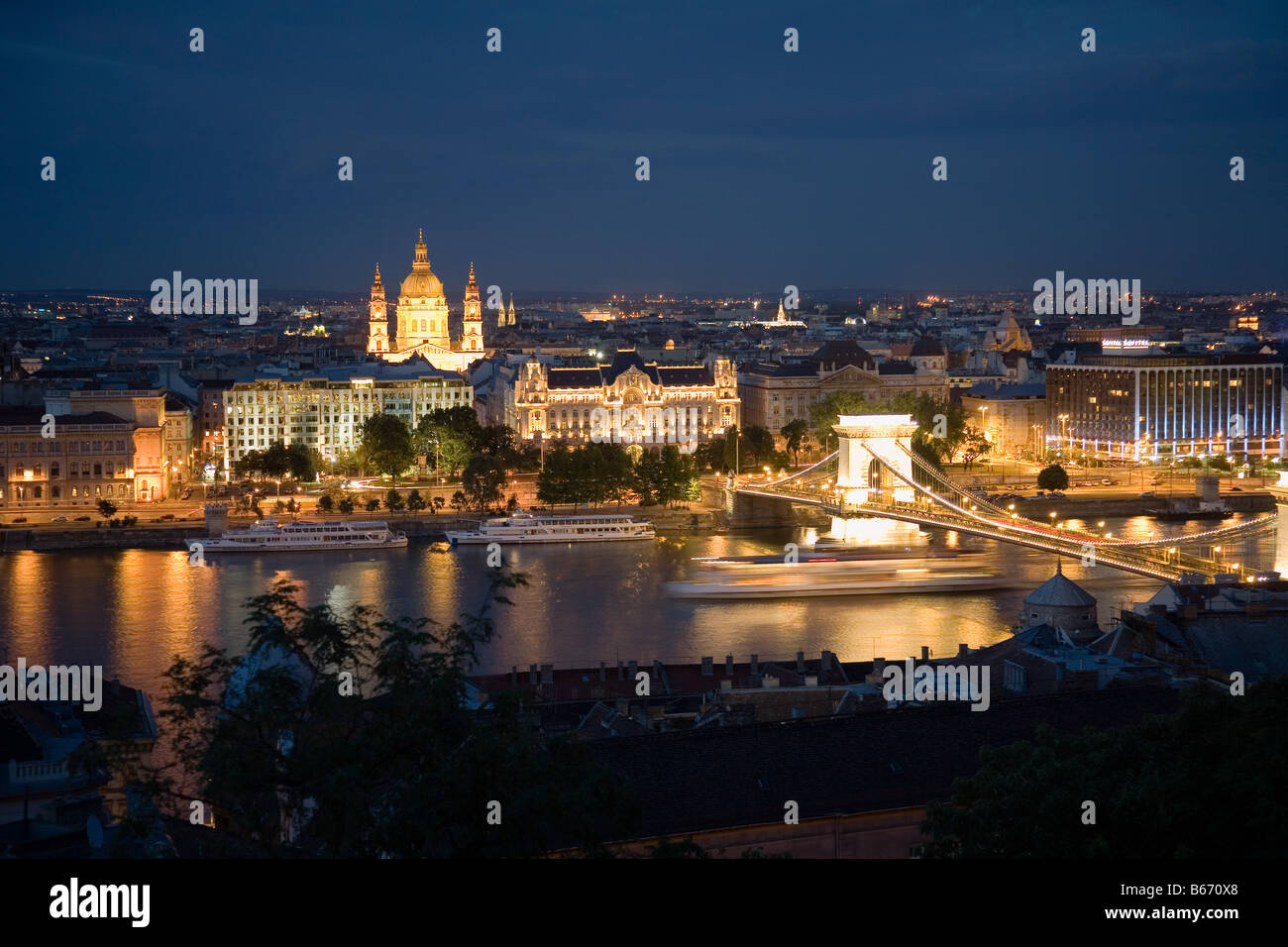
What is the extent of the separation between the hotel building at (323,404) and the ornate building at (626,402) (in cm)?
117

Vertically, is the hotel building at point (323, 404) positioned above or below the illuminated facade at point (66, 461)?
above

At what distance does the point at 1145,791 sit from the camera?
4.00 meters

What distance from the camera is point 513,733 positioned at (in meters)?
3.92

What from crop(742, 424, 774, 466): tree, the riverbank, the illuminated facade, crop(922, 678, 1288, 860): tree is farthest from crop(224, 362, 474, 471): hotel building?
crop(922, 678, 1288, 860): tree

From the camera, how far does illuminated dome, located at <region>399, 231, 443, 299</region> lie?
3831 cm

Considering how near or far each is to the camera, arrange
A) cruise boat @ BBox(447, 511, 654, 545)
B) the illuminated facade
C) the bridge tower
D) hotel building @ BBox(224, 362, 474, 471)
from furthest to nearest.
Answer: hotel building @ BBox(224, 362, 474, 471) < the illuminated facade < the bridge tower < cruise boat @ BBox(447, 511, 654, 545)

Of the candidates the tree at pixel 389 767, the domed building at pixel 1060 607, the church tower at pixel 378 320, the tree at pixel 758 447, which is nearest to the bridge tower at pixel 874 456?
the tree at pixel 758 447

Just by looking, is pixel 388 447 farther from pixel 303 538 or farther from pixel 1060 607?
pixel 1060 607

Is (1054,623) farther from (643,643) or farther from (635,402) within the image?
(635,402)

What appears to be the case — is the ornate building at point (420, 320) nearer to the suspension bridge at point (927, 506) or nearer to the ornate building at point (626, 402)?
the ornate building at point (626, 402)

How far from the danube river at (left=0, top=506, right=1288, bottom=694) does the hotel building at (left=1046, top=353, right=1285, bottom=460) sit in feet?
30.1

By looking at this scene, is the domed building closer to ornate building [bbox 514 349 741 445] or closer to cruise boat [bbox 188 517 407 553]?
cruise boat [bbox 188 517 407 553]

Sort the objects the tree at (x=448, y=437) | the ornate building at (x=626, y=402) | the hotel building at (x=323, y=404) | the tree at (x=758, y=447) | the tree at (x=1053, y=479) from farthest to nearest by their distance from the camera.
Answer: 1. the ornate building at (x=626, y=402)
2. the hotel building at (x=323, y=404)
3. the tree at (x=758, y=447)
4. the tree at (x=448, y=437)
5. the tree at (x=1053, y=479)

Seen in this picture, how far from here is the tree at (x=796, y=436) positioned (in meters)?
26.5
